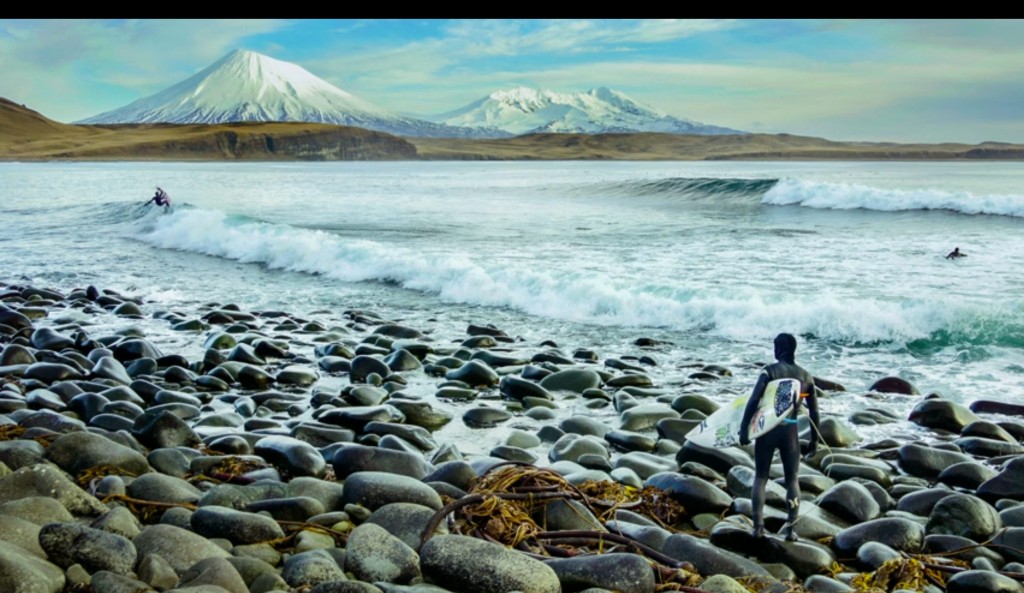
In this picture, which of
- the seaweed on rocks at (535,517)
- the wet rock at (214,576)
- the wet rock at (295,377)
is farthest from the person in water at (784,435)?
the wet rock at (295,377)

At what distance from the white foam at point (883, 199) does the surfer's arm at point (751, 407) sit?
3282 cm

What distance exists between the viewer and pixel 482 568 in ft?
13.5

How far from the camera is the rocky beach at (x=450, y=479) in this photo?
4242 mm

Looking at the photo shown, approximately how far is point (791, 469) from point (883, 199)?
35.0 metres

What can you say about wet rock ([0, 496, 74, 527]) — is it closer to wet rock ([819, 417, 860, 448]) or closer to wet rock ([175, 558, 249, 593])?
wet rock ([175, 558, 249, 593])

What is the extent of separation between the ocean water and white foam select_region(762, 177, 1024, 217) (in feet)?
0.34

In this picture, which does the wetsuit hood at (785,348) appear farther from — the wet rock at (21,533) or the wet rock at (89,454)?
the wet rock at (89,454)

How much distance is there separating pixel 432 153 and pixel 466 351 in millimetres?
171306

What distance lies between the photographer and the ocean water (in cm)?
1202

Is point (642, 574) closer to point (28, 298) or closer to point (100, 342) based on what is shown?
point (100, 342)

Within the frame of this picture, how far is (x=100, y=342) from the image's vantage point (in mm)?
11398

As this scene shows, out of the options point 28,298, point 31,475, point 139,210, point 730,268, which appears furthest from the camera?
point 139,210

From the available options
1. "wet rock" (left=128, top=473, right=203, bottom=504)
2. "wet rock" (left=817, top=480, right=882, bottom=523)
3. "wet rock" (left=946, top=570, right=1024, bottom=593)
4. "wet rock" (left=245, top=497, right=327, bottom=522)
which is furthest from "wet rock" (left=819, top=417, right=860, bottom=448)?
"wet rock" (left=128, top=473, right=203, bottom=504)

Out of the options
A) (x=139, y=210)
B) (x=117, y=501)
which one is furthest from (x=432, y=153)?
(x=117, y=501)
